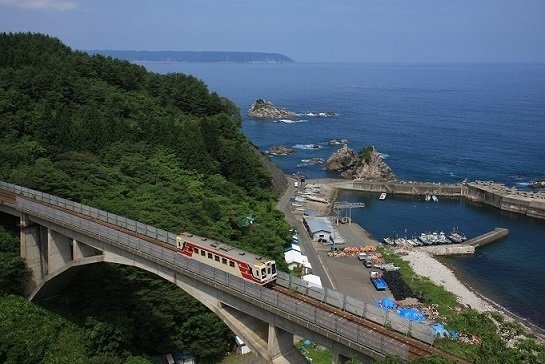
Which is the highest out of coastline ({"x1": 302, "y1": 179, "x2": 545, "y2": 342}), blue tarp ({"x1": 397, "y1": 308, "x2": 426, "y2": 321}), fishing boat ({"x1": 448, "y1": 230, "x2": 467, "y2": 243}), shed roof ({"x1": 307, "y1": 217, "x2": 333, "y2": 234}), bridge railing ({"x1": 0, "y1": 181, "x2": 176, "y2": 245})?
bridge railing ({"x1": 0, "y1": 181, "x2": 176, "y2": 245})

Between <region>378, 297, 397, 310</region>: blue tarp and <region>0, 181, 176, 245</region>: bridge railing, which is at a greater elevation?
<region>0, 181, 176, 245</region>: bridge railing

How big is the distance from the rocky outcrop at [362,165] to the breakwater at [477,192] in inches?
212

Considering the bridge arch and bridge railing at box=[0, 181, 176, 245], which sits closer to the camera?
the bridge arch

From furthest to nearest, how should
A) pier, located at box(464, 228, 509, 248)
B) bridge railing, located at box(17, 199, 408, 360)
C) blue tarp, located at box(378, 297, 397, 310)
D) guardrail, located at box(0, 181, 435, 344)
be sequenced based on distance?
pier, located at box(464, 228, 509, 248)
blue tarp, located at box(378, 297, 397, 310)
guardrail, located at box(0, 181, 435, 344)
bridge railing, located at box(17, 199, 408, 360)

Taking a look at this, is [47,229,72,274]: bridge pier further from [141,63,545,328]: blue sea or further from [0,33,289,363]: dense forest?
[141,63,545,328]: blue sea

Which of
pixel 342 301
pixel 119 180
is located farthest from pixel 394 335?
pixel 119 180

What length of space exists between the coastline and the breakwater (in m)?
27.5

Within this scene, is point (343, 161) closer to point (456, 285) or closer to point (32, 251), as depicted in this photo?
point (456, 285)

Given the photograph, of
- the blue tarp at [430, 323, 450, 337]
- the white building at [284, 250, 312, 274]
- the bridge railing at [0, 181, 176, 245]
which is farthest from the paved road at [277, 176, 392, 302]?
the bridge railing at [0, 181, 176, 245]

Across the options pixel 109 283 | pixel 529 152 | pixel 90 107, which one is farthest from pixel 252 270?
pixel 529 152

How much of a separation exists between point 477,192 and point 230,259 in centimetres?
7253

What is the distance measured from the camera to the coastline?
4941cm

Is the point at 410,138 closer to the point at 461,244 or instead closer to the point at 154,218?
the point at 461,244

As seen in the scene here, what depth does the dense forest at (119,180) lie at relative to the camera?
35500 mm
